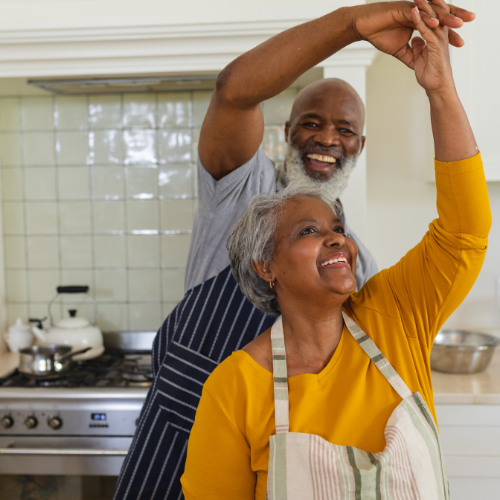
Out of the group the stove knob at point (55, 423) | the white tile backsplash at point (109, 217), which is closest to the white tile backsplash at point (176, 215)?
the white tile backsplash at point (109, 217)

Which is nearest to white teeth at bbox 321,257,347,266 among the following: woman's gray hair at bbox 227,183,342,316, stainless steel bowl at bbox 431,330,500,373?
woman's gray hair at bbox 227,183,342,316

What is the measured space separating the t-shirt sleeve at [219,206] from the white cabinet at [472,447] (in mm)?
918

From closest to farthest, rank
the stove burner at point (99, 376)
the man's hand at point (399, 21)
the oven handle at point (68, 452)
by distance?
1. the man's hand at point (399, 21)
2. the oven handle at point (68, 452)
3. the stove burner at point (99, 376)

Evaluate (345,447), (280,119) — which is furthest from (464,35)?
(345,447)

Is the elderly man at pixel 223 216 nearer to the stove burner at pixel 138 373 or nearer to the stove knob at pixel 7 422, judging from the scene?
the stove burner at pixel 138 373

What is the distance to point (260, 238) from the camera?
1.00 meters

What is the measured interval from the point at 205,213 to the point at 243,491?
24.4 inches

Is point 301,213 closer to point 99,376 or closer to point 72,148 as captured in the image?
point 99,376

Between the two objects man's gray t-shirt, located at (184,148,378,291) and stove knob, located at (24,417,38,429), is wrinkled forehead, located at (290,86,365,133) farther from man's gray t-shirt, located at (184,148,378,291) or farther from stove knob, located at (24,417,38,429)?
stove knob, located at (24,417,38,429)

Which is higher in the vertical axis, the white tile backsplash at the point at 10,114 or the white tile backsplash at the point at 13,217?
the white tile backsplash at the point at 10,114

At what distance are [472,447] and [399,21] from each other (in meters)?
1.39

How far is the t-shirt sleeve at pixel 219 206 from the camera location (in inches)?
46.8

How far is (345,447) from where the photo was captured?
0.86 meters

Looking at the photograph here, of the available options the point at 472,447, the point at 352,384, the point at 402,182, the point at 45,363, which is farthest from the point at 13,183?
the point at 472,447
